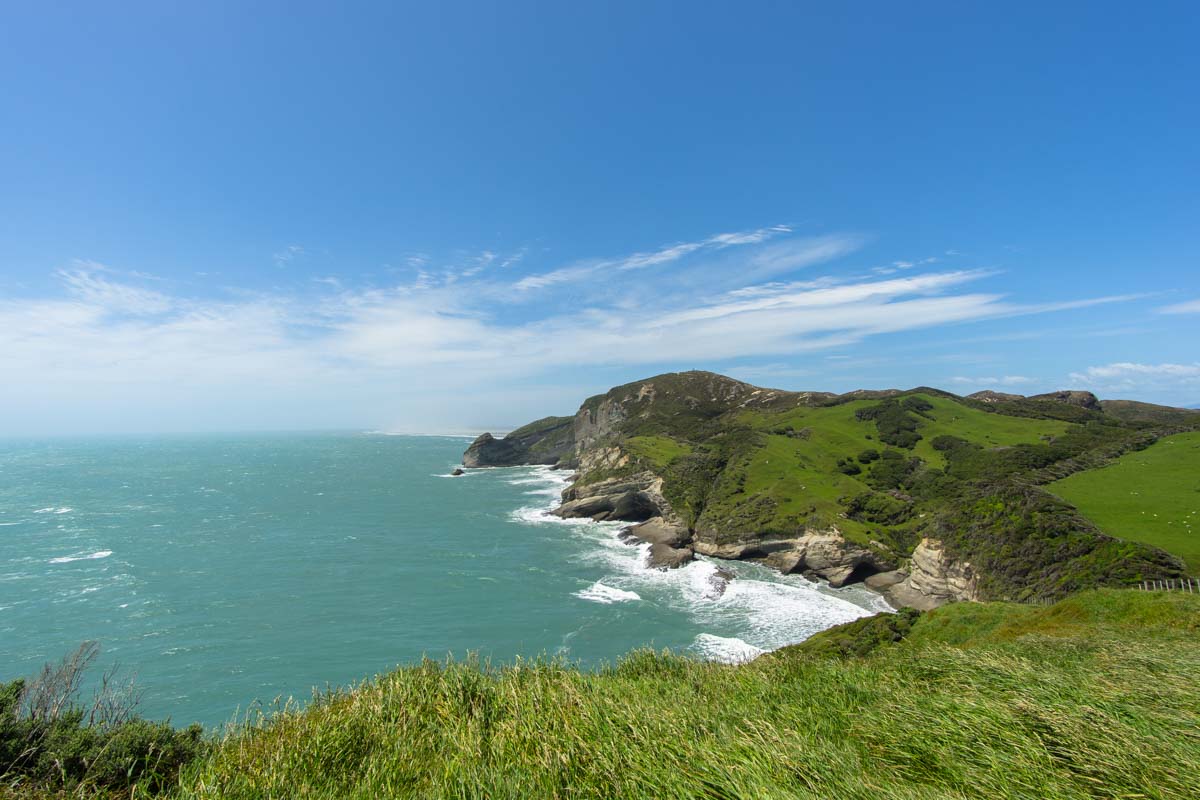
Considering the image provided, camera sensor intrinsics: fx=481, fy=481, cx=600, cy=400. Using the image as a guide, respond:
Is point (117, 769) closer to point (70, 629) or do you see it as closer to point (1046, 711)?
point (1046, 711)

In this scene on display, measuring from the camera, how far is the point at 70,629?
38.1 metres

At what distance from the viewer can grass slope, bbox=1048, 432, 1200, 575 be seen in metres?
35.0

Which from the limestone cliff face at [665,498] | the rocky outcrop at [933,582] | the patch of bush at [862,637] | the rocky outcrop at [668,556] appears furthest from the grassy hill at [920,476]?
the patch of bush at [862,637]

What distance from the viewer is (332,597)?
45031 mm

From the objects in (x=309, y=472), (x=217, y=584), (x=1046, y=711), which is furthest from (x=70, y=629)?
(x=309, y=472)

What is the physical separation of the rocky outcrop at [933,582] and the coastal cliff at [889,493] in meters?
0.12

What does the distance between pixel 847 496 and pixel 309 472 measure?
134 m

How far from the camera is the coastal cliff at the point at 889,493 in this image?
128 feet

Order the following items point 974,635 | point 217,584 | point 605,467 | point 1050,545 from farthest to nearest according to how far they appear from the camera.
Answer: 1. point 605,467
2. point 217,584
3. point 1050,545
4. point 974,635

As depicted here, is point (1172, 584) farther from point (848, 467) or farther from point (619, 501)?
point (619, 501)

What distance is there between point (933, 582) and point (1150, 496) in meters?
20.2

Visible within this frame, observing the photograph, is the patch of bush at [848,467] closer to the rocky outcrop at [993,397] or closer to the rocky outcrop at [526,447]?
the rocky outcrop at [993,397]

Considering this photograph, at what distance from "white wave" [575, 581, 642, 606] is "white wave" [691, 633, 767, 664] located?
9.85 m

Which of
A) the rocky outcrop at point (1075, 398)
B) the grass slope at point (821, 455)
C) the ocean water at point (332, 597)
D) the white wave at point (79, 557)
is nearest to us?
the ocean water at point (332, 597)
